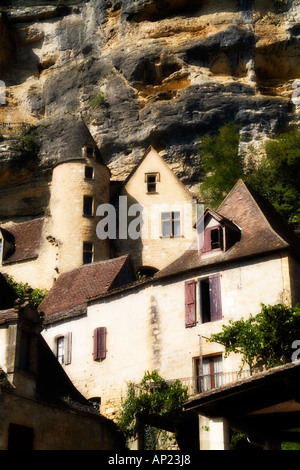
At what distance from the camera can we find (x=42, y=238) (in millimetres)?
35812

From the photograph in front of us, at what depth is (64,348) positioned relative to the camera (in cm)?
2544

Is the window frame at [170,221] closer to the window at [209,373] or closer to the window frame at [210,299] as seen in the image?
the window frame at [210,299]

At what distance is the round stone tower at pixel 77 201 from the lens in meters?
34.6

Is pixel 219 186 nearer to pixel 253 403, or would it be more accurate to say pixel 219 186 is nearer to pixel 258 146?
pixel 258 146

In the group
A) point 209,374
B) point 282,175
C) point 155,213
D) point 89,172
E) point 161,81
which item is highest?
point 161,81

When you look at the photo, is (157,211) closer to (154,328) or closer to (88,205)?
(88,205)

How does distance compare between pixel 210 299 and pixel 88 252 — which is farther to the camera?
pixel 88 252

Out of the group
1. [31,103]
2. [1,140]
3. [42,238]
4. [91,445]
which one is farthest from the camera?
[31,103]

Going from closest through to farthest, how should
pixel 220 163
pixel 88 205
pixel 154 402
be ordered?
pixel 154 402, pixel 88 205, pixel 220 163

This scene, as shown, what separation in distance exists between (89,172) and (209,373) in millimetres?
16804

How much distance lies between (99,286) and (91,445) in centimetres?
831

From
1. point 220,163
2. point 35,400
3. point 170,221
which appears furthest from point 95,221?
point 35,400

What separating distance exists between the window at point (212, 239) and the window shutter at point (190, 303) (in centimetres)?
127

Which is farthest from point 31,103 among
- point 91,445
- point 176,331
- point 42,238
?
point 91,445
